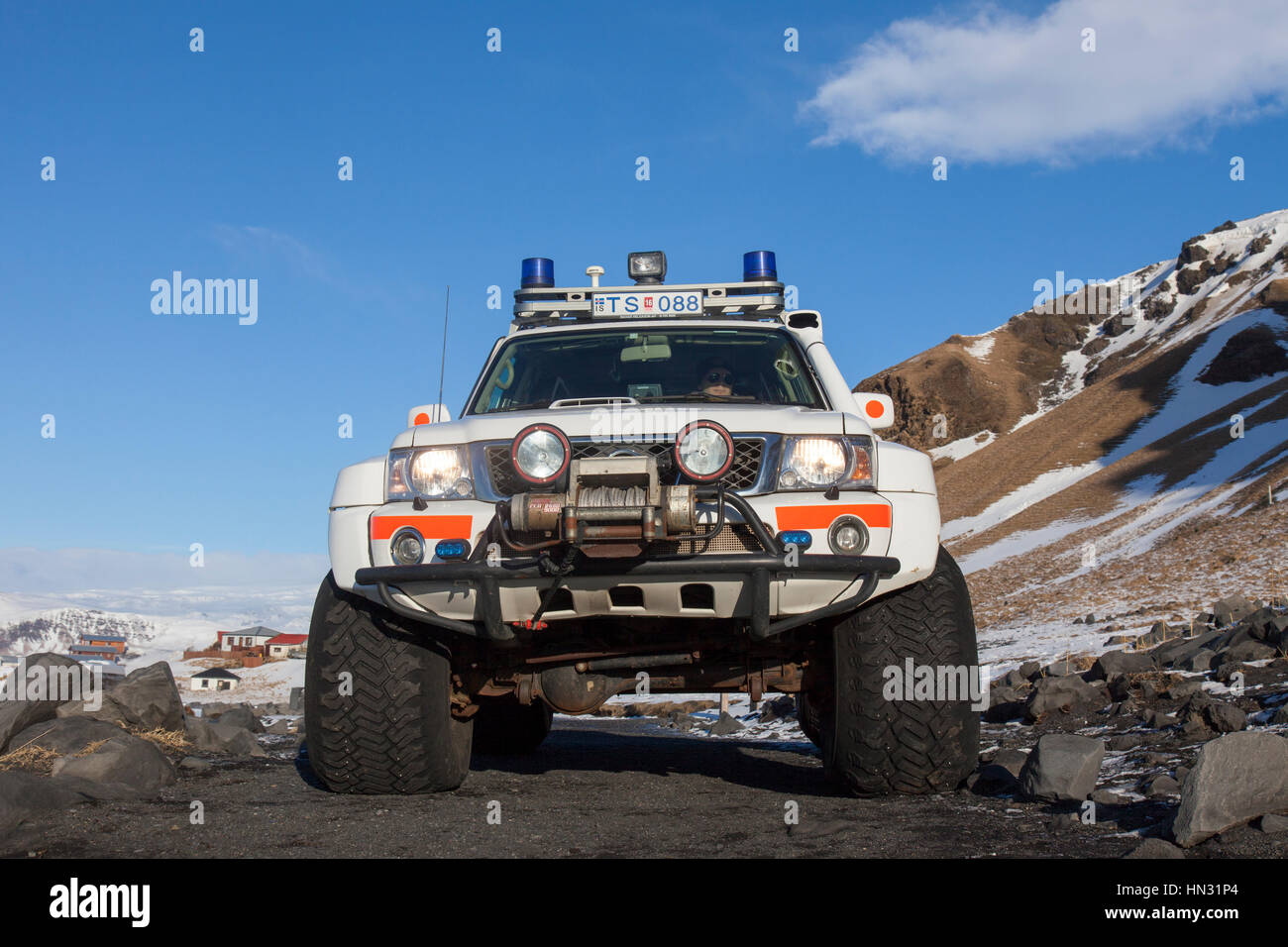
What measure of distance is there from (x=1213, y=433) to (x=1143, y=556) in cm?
2927

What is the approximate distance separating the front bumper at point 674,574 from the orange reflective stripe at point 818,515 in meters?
0.15

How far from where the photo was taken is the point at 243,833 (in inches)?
179

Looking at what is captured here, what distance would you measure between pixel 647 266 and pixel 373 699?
372 cm

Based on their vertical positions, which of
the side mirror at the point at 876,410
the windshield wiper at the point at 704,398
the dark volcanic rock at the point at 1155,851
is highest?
the windshield wiper at the point at 704,398

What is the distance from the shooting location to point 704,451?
4.73 m

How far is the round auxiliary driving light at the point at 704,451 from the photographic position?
4703mm

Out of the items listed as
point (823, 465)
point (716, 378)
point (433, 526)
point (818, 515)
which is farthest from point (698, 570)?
point (716, 378)

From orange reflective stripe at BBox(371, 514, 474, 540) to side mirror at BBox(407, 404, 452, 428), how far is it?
1.30 metres

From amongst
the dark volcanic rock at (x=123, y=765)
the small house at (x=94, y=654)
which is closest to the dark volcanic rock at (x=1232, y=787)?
the dark volcanic rock at (x=123, y=765)

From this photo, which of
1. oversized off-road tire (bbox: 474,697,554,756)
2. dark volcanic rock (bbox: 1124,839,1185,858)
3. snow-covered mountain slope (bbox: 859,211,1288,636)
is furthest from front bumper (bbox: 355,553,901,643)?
snow-covered mountain slope (bbox: 859,211,1288,636)

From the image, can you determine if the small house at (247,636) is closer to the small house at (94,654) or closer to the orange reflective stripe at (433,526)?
the small house at (94,654)

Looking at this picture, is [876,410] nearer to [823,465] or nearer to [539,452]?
[823,465]
